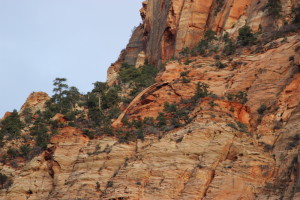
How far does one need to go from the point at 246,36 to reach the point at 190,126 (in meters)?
20.0

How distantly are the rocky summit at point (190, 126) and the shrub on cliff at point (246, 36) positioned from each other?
10cm

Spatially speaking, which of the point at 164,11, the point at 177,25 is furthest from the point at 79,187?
the point at 164,11

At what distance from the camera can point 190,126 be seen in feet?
159

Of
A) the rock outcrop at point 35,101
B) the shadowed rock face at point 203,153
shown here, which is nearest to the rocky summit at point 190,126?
the shadowed rock face at point 203,153

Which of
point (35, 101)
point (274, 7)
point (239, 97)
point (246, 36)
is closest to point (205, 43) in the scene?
point (246, 36)

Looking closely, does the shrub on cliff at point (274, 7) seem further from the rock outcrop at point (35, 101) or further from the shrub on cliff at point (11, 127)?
the rock outcrop at point (35, 101)

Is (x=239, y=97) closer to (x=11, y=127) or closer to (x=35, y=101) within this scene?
(x=11, y=127)

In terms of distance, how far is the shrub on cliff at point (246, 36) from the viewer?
64088mm

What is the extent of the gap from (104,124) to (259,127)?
14.8m

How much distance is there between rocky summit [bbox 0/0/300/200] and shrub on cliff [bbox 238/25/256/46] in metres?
0.10

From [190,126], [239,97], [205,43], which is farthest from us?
[205,43]

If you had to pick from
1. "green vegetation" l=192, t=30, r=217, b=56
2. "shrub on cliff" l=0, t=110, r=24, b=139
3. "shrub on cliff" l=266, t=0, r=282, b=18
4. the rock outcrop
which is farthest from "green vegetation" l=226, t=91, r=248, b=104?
the rock outcrop

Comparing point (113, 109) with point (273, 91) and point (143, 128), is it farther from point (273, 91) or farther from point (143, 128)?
point (273, 91)

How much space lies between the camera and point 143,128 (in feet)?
175
